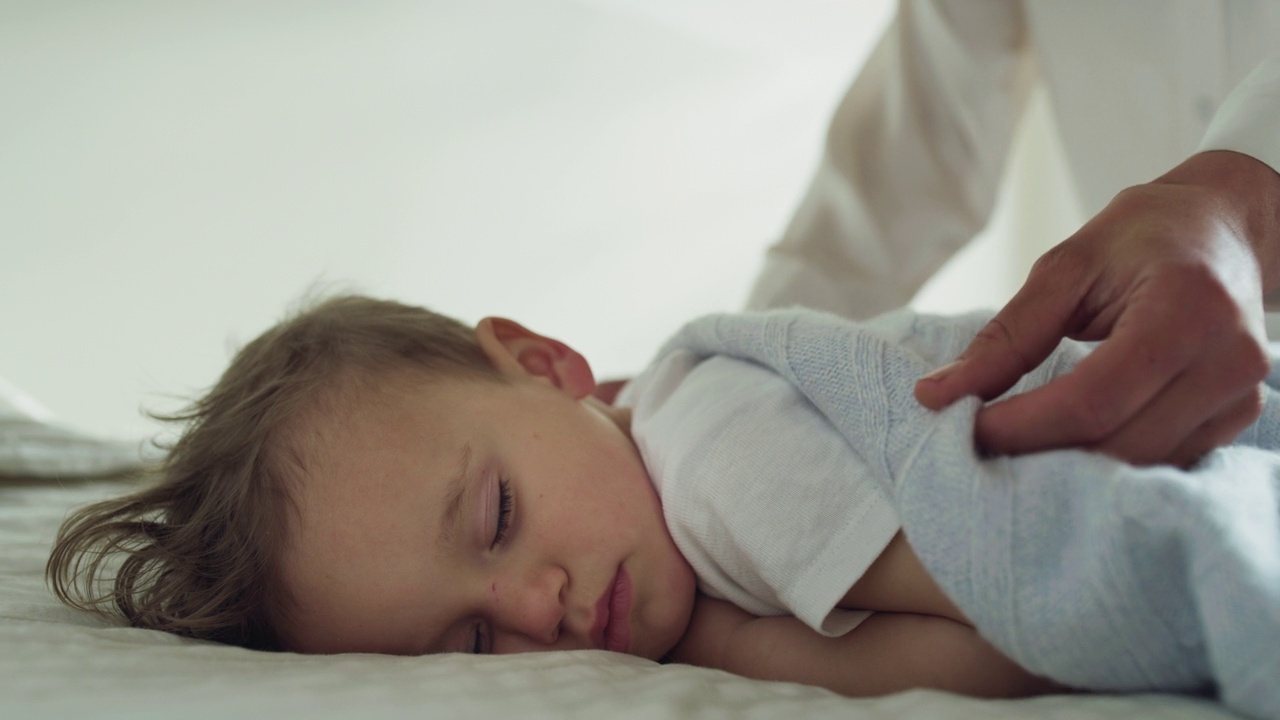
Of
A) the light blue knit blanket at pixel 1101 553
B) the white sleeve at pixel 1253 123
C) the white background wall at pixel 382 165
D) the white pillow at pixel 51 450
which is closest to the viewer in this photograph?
the light blue knit blanket at pixel 1101 553

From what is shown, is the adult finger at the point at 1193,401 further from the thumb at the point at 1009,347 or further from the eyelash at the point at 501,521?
the eyelash at the point at 501,521

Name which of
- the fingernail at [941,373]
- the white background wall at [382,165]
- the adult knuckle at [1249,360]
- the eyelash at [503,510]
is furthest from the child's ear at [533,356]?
the white background wall at [382,165]

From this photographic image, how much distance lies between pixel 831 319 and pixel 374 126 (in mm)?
1462

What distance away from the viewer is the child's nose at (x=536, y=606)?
65cm

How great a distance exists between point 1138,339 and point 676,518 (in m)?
0.35

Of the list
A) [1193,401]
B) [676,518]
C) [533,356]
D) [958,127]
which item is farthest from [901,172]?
[1193,401]

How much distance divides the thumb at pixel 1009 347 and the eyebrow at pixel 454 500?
0.34 meters

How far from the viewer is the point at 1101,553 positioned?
0.42m

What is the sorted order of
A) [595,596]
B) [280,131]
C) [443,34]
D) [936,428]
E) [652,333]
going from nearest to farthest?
[936,428]
[595,596]
[280,131]
[443,34]
[652,333]

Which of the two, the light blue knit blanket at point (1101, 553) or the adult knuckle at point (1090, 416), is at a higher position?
the adult knuckle at point (1090, 416)

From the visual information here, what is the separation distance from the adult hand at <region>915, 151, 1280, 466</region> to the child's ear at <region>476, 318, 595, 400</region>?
39 cm

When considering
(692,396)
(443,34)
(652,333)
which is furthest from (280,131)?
(692,396)

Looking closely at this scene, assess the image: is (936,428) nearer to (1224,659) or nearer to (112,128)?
(1224,659)

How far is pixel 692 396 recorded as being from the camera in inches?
29.3
